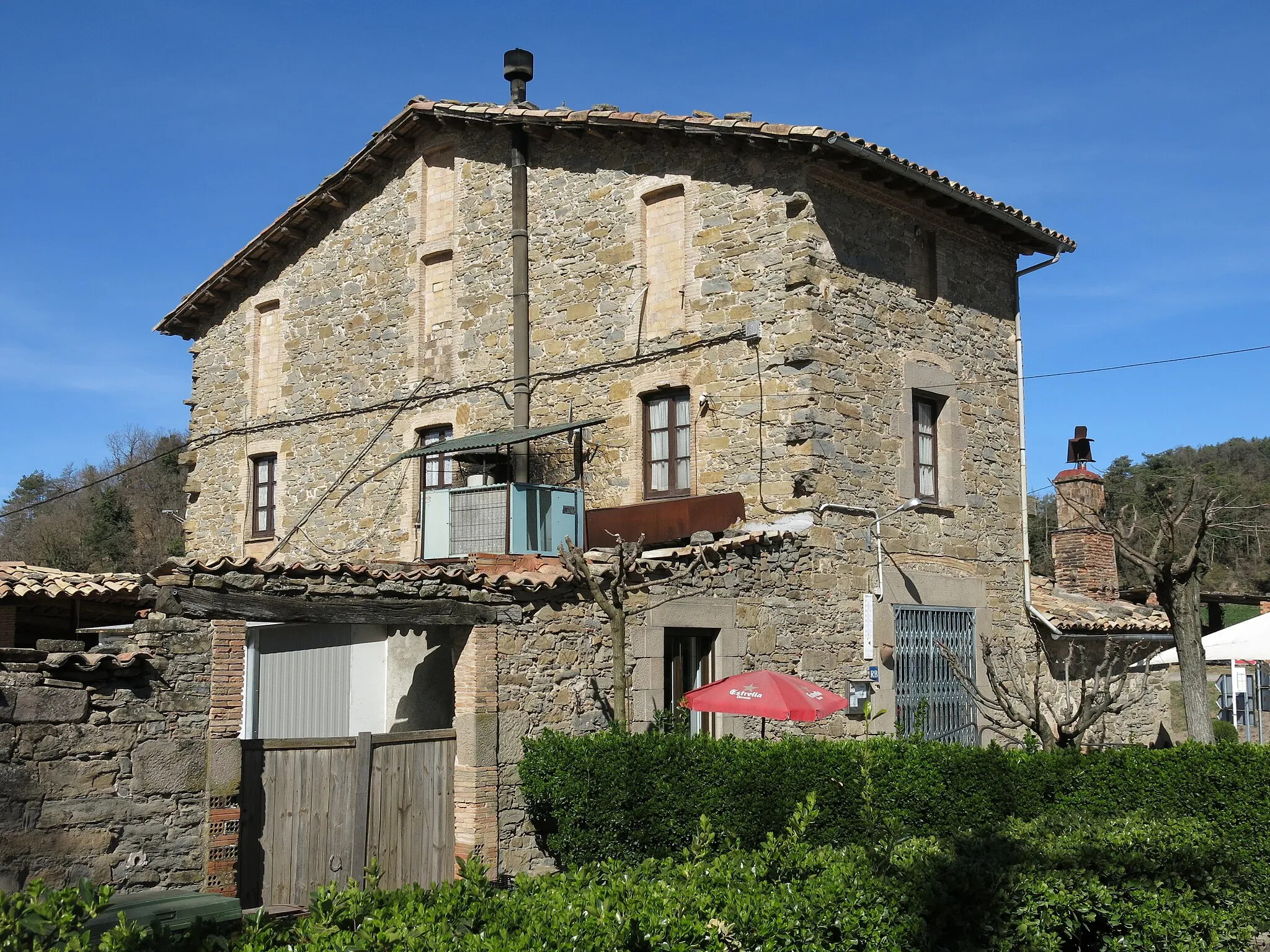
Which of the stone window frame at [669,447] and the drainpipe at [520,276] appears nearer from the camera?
the stone window frame at [669,447]

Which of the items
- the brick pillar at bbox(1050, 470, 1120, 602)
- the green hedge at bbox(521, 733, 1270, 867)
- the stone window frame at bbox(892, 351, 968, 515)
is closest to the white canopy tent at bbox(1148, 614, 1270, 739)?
the stone window frame at bbox(892, 351, 968, 515)

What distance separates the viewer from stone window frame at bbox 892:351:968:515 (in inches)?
586

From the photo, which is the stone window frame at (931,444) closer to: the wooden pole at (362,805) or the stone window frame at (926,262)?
the stone window frame at (926,262)

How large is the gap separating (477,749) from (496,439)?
4951 mm

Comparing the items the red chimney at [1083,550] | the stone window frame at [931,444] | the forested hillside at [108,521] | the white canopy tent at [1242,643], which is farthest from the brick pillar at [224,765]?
the forested hillside at [108,521]

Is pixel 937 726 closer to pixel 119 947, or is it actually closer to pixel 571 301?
pixel 571 301

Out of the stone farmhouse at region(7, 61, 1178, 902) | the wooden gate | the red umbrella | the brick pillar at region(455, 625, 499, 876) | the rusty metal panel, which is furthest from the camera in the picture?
the rusty metal panel

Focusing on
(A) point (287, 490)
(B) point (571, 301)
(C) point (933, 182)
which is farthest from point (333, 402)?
(C) point (933, 182)

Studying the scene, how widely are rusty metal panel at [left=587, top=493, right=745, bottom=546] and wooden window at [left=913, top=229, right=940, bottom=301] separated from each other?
4033 millimetres

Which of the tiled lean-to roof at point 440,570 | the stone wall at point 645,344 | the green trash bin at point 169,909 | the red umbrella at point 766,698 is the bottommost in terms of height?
the green trash bin at point 169,909

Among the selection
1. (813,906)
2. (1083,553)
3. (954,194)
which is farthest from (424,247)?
(813,906)

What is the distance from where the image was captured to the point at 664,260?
15.1 metres

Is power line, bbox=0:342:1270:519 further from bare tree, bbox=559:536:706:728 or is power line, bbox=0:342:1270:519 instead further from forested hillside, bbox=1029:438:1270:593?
forested hillside, bbox=1029:438:1270:593

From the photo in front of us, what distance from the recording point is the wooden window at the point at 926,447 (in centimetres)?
1534
